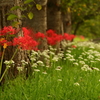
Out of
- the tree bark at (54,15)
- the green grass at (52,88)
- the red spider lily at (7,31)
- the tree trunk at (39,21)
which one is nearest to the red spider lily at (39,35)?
the tree trunk at (39,21)

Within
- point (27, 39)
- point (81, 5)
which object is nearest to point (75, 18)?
point (81, 5)

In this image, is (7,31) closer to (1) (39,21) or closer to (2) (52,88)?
(2) (52,88)

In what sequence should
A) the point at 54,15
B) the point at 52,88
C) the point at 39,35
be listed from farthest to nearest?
the point at 54,15 → the point at 39,35 → the point at 52,88

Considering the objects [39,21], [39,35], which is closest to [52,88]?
[39,35]

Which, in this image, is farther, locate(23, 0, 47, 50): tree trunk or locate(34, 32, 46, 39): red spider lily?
locate(23, 0, 47, 50): tree trunk

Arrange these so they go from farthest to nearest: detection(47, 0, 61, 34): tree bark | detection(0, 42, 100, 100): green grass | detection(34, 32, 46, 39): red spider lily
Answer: detection(47, 0, 61, 34): tree bark < detection(34, 32, 46, 39): red spider lily < detection(0, 42, 100, 100): green grass

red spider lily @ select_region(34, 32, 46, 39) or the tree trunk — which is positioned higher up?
the tree trunk

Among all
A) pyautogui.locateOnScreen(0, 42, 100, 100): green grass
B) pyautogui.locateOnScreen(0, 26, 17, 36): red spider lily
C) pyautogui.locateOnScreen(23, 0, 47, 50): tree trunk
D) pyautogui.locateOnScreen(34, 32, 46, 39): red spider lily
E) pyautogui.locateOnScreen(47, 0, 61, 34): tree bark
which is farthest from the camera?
pyautogui.locateOnScreen(47, 0, 61, 34): tree bark

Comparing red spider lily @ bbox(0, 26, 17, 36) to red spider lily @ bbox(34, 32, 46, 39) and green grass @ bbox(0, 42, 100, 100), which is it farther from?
red spider lily @ bbox(34, 32, 46, 39)

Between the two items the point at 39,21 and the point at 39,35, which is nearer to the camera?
the point at 39,35

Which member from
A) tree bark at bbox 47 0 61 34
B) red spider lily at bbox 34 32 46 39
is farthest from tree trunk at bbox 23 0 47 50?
tree bark at bbox 47 0 61 34

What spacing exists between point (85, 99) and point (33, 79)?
1380 mm

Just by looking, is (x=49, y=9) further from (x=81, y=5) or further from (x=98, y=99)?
(x=98, y=99)

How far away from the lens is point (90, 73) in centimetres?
526
